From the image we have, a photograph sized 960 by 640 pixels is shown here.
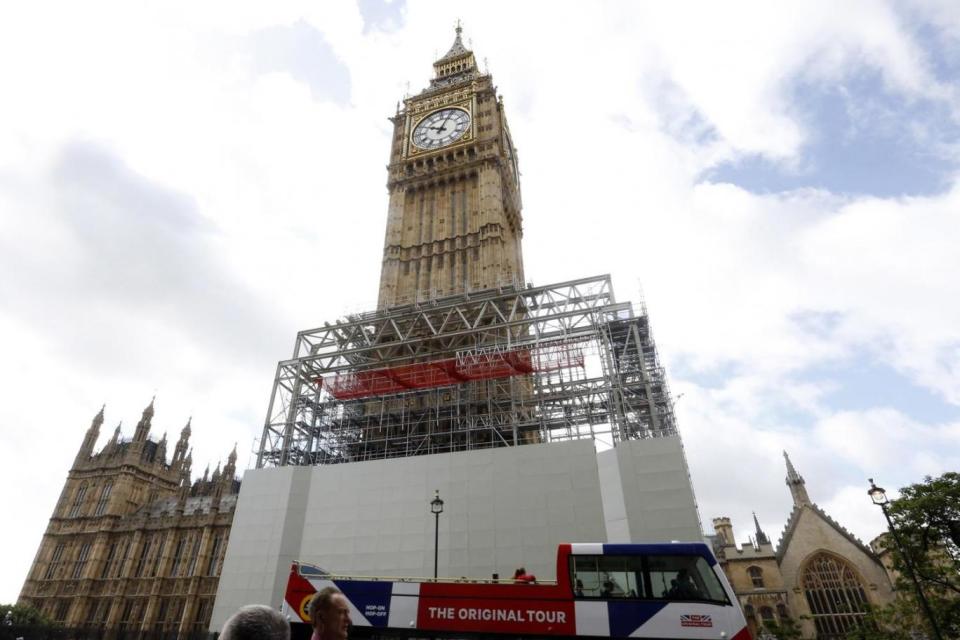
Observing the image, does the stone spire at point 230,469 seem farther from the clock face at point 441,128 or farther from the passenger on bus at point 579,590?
the passenger on bus at point 579,590

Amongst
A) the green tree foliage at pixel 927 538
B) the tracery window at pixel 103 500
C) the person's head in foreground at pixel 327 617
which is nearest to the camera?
the person's head in foreground at pixel 327 617

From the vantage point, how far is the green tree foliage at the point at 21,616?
4653 cm

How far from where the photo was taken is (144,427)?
6675 cm

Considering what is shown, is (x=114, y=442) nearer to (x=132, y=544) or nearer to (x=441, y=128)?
(x=132, y=544)

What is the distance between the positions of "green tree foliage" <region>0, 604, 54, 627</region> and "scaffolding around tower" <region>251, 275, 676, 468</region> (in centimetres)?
3976

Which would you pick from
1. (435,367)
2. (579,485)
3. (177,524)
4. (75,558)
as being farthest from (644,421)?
(75,558)

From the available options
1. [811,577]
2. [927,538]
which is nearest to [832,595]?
[811,577]

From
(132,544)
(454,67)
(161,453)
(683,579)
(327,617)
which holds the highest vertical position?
(454,67)

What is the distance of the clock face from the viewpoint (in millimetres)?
43969

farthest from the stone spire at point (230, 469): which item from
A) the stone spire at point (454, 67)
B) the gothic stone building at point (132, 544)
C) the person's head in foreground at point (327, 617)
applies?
the person's head in foreground at point (327, 617)

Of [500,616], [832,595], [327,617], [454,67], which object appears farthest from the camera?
[454,67]

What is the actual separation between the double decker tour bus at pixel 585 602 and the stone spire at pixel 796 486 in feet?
148

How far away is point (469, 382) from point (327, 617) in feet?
81.3

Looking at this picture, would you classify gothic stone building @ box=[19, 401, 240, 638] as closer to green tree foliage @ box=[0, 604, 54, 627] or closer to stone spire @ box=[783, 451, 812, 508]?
green tree foliage @ box=[0, 604, 54, 627]
